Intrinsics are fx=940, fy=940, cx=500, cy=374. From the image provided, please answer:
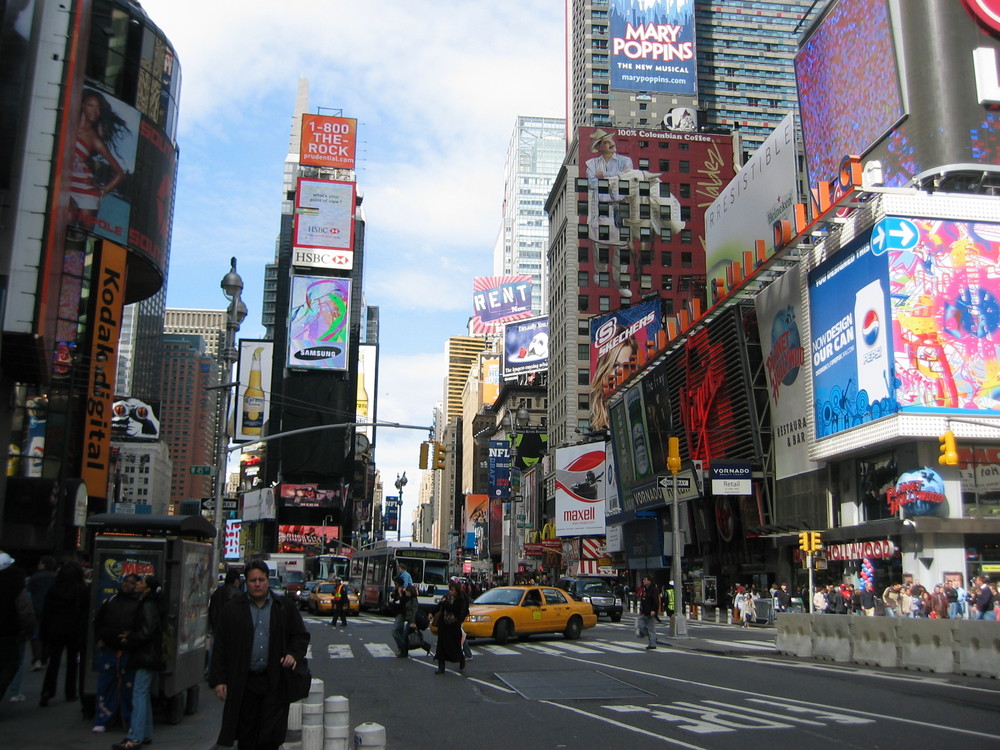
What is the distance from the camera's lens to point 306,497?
4877 inches

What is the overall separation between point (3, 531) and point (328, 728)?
31.3m

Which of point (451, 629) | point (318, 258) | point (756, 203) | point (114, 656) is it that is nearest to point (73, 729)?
point (114, 656)

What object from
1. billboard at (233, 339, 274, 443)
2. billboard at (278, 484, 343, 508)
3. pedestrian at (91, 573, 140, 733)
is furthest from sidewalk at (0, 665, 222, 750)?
billboard at (278, 484, 343, 508)

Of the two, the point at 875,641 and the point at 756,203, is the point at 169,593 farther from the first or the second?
the point at 756,203

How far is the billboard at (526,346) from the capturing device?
126 metres

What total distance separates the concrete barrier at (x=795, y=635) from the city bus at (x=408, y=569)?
19247 mm

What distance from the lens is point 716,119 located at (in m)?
153

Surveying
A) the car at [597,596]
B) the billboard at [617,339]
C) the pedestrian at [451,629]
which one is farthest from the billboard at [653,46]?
the pedestrian at [451,629]

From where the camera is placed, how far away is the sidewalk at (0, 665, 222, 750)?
10.1 meters

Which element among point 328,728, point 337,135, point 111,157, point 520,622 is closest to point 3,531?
point 111,157

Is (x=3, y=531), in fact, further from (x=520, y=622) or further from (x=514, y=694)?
(x=514, y=694)

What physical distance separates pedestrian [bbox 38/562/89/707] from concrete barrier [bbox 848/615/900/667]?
50.1ft

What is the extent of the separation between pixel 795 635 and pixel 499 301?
14412cm

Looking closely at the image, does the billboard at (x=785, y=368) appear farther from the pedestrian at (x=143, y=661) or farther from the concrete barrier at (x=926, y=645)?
the pedestrian at (x=143, y=661)
